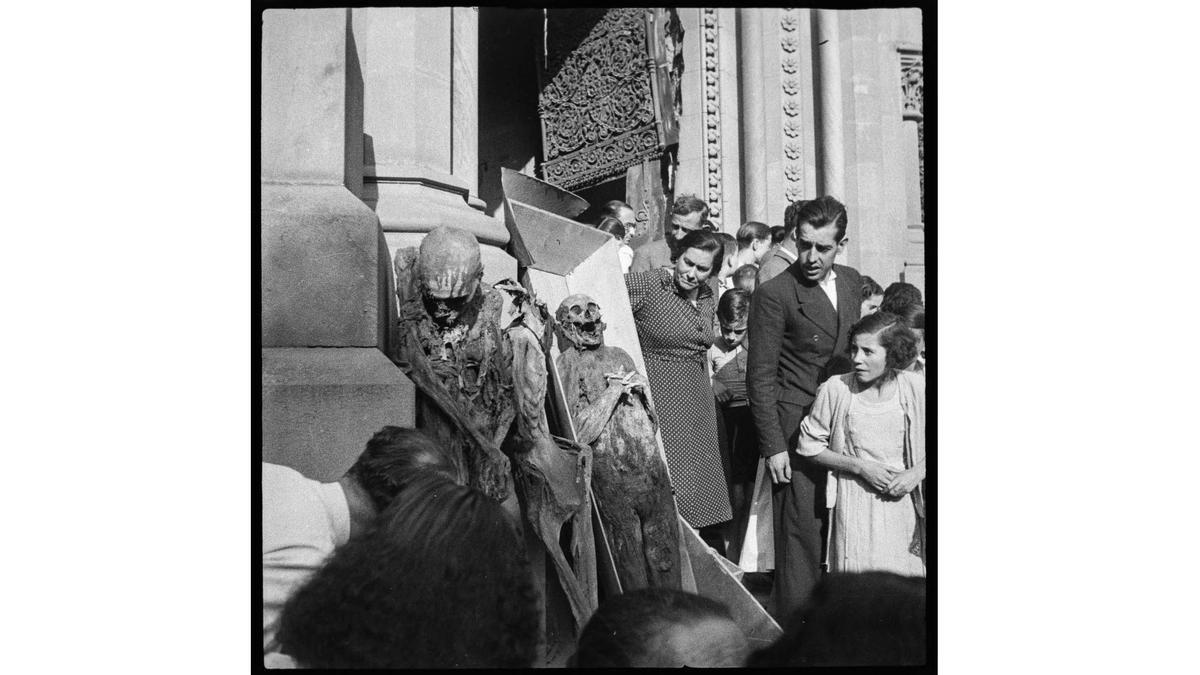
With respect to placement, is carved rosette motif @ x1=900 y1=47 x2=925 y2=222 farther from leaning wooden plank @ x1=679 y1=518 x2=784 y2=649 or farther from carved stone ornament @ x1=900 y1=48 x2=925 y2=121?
leaning wooden plank @ x1=679 y1=518 x2=784 y2=649

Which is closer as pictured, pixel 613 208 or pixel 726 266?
pixel 726 266

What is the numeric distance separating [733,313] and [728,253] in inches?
13.9

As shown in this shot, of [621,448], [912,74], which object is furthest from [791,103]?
[621,448]

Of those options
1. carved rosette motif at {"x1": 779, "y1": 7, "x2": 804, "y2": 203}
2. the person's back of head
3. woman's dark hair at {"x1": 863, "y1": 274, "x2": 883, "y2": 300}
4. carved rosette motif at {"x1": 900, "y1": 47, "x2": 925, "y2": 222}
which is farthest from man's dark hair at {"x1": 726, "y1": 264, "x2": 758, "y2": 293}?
the person's back of head

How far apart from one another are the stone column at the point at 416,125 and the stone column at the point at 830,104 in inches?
80.3

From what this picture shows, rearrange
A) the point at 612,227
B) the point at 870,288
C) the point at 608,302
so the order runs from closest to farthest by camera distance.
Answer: the point at 870,288
the point at 608,302
the point at 612,227

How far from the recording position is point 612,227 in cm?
893

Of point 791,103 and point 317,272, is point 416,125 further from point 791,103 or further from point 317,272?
point 791,103

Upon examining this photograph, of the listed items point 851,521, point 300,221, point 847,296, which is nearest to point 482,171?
point 300,221

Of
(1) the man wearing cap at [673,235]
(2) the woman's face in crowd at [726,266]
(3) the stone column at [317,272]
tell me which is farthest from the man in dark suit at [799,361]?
(3) the stone column at [317,272]

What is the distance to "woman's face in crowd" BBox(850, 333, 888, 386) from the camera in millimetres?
8258

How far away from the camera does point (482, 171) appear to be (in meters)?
9.30

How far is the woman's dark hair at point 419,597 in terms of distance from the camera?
7.44m

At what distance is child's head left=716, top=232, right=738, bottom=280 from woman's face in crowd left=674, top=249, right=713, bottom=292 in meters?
0.09
